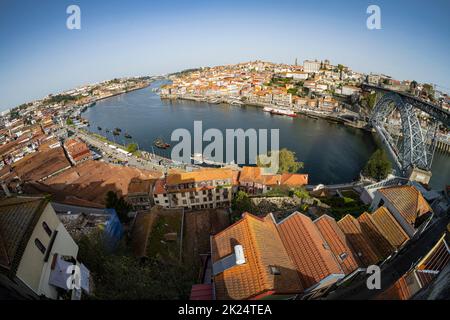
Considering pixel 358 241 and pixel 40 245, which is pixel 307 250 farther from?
pixel 40 245

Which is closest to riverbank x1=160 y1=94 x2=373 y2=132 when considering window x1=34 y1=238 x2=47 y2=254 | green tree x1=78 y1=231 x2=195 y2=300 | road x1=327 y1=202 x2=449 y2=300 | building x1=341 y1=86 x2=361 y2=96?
building x1=341 y1=86 x2=361 y2=96

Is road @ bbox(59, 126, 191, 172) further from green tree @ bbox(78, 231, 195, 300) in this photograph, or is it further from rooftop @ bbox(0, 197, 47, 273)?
rooftop @ bbox(0, 197, 47, 273)

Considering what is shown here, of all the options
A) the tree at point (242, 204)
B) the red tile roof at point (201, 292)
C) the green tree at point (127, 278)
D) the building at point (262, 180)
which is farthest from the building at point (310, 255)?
the building at point (262, 180)

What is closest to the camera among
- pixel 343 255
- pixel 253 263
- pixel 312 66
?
pixel 253 263

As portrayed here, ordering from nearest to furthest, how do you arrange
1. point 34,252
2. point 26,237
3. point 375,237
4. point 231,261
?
point 26,237 < point 34,252 < point 231,261 < point 375,237

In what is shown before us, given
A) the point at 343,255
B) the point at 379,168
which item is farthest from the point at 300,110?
the point at 343,255
